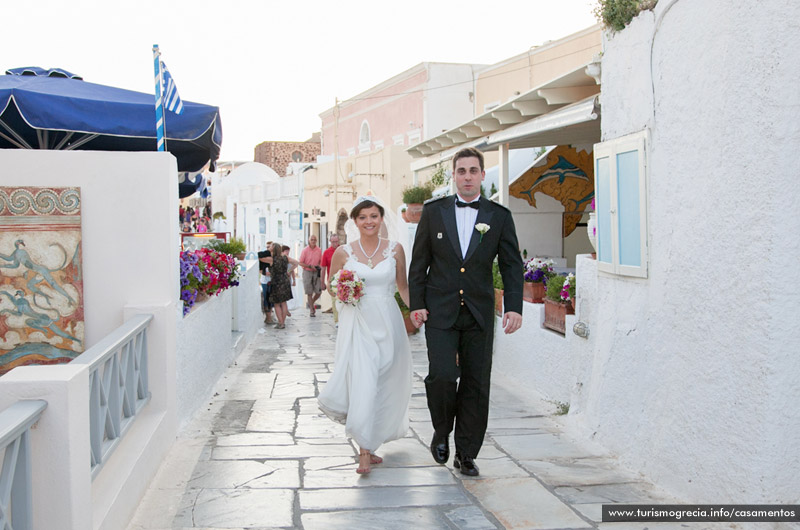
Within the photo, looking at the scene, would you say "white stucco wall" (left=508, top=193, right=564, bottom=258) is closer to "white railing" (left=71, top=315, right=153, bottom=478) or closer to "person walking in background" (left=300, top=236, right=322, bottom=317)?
"person walking in background" (left=300, top=236, right=322, bottom=317)

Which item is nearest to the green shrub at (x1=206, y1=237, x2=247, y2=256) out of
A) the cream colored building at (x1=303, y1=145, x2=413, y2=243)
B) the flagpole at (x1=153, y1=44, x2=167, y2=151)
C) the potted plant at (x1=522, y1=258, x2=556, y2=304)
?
the flagpole at (x1=153, y1=44, x2=167, y2=151)

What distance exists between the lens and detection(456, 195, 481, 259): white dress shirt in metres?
5.08

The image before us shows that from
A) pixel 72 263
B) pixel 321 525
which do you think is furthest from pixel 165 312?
pixel 321 525

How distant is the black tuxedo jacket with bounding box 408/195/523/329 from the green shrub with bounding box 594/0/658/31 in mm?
1725

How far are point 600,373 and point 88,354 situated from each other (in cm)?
373

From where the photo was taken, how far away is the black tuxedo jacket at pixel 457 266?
5.02m

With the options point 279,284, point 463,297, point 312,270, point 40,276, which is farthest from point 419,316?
point 312,270

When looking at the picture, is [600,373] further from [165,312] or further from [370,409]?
[165,312]

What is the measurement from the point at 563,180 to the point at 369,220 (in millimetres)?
7515

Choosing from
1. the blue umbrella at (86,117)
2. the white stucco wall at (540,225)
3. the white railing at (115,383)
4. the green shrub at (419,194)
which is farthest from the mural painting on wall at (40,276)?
the green shrub at (419,194)

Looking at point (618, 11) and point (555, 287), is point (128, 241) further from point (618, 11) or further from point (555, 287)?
point (555, 287)

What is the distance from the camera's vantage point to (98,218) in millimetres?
5734

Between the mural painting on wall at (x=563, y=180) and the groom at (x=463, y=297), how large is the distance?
7.05 m

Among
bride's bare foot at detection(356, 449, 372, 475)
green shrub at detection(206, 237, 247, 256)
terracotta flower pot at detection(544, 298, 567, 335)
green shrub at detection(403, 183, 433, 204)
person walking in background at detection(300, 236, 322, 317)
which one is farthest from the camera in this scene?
person walking in background at detection(300, 236, 322, 317)
